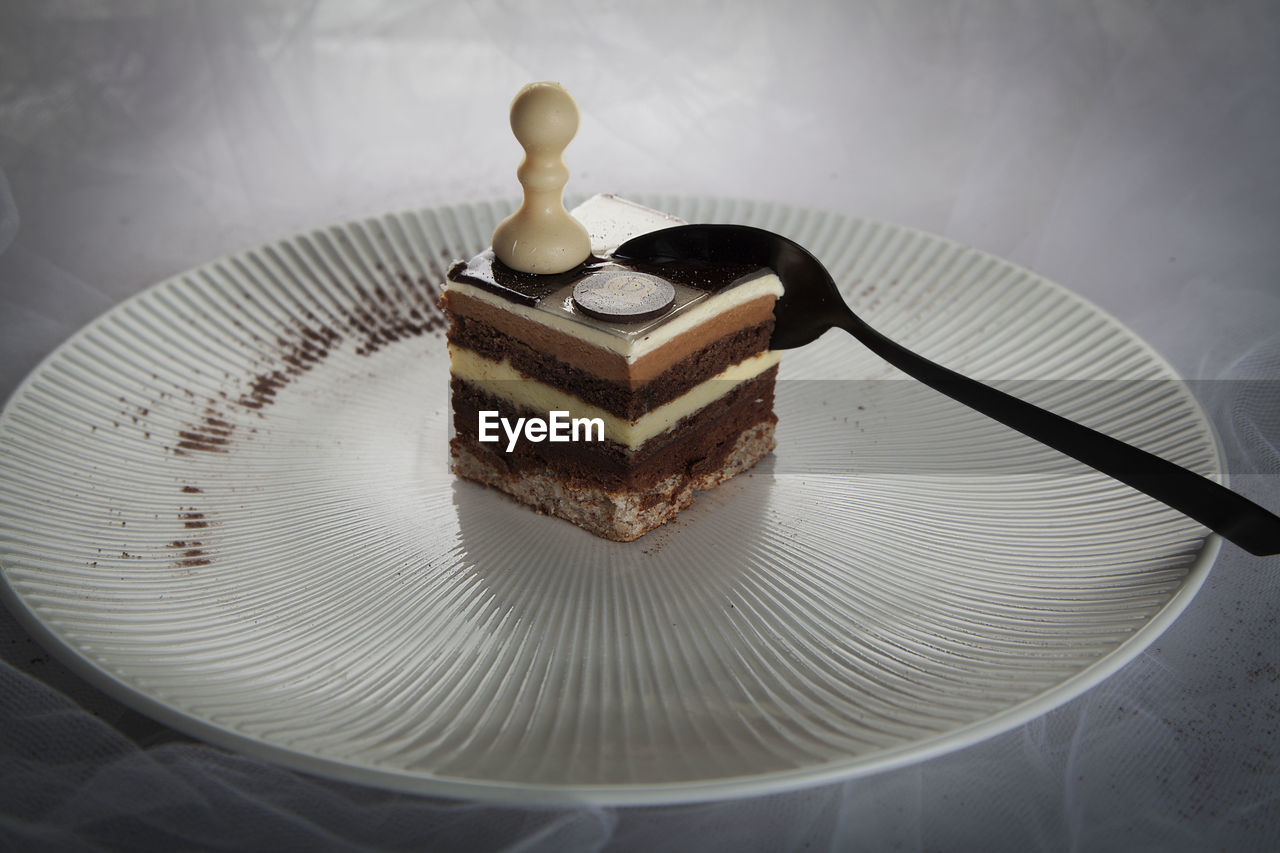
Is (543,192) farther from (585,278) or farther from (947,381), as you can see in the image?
(947,381)

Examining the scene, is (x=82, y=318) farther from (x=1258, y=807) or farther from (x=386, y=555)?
(x=1258, y=807)

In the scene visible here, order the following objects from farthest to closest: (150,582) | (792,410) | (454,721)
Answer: (792,410) < (150,582) < (454,721)

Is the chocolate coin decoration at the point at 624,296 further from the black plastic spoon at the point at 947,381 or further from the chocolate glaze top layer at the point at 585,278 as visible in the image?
the black plastic spoon at the point at 947,381

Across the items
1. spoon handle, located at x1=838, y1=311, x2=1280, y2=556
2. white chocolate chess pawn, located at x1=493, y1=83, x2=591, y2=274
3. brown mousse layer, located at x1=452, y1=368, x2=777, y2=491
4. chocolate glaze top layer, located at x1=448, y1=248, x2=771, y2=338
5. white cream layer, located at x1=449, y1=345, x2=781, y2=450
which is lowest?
brown mousse layer, located at x1=452, y1=368, x2=777, y2=491

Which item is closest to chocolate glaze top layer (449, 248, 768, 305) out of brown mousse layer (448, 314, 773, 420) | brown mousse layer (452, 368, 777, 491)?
brown mousse layer (448, 314, 773, 420)

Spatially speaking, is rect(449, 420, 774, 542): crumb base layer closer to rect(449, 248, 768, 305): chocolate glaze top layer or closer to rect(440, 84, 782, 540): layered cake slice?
rect(440, 84, 782, 540): layered cake slice

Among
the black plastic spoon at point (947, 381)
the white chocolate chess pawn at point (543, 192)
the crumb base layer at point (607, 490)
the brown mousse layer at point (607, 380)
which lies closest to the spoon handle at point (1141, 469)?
Answer: the black plastic spoon at point (947, 381)

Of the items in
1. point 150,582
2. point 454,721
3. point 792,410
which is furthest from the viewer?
point 792,410

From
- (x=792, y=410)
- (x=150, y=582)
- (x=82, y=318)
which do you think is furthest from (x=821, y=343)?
(x=82, y=318)
